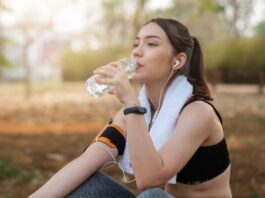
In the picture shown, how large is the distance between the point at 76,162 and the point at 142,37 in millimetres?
650

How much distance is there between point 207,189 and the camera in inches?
81.8

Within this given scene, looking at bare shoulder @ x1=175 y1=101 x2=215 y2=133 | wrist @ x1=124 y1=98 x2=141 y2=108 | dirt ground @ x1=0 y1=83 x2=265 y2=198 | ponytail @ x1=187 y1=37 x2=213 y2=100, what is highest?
ponytail @ x1=187 y1=37 x2=213 y2=100

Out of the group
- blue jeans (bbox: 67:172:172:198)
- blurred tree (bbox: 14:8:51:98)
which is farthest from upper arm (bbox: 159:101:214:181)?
blurred tree (bbox: 14:8:51:98)

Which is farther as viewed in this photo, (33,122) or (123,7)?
(123,7)

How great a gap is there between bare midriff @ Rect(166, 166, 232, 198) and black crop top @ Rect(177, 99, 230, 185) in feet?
0.07

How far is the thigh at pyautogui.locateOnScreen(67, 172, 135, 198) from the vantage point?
7.23 feet

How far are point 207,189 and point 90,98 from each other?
45.2 ft

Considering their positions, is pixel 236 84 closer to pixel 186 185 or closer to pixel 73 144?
pixel 73 144

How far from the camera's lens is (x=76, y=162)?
2258 millimetres

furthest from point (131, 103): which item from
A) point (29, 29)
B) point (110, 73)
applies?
point (29, 29)

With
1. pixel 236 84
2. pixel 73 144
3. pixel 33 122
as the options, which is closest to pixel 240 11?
pixel 236 84

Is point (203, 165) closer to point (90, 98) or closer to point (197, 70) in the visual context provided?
point (197, 70)

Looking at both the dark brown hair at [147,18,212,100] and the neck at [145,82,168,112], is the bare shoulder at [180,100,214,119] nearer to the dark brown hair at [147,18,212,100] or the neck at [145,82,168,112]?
the dark brown hair at [147,18,212,100]

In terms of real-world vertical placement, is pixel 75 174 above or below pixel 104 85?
below
